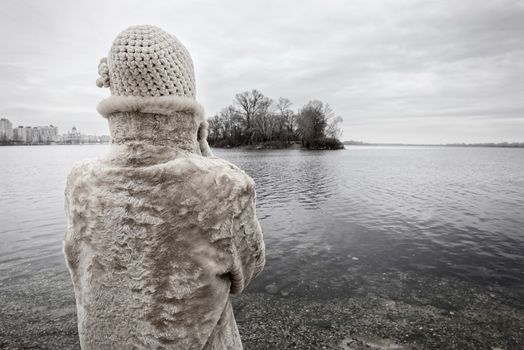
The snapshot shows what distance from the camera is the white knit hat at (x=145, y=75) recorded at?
141 centimetres

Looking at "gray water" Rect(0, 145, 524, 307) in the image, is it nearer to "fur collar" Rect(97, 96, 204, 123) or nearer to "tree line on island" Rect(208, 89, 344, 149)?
"fur collar" Rect(97, 96, 204, 123)

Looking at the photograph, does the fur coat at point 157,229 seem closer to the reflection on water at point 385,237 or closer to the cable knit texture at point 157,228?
the cable knit texture at point 157,228

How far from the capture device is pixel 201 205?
1391 millimetres

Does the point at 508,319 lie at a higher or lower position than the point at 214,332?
lower

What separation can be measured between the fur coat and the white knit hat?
0.04 ft

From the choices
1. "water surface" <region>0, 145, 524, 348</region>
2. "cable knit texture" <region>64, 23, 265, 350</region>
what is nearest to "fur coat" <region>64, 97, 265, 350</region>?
"cable knit texture" <region>64, 23, 265, 350</region>

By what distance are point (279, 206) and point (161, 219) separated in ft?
58.2

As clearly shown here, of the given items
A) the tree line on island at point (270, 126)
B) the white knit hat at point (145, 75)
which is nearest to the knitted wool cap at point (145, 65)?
the white knit hat at point (145, 75)

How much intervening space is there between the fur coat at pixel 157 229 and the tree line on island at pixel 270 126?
10369 cm

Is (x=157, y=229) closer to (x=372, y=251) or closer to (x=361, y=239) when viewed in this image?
(x=372, y=251)

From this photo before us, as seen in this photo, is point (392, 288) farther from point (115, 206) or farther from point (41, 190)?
point (41, 190)

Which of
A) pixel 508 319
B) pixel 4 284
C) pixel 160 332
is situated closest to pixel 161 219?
pixel 160 332

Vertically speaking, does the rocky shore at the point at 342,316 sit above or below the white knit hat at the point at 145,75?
below

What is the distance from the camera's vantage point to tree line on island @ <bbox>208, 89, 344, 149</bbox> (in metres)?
106
